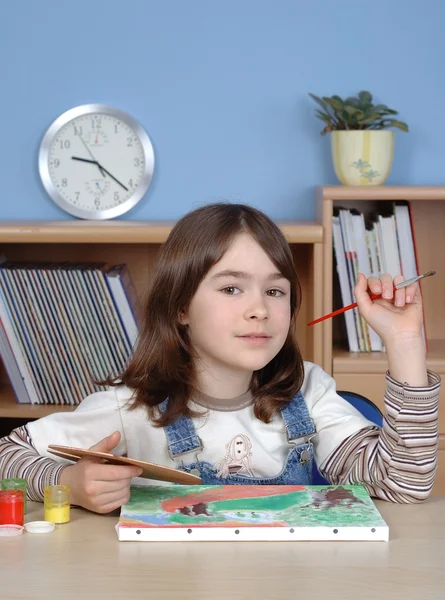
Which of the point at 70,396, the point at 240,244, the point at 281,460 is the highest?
the point at 240,244

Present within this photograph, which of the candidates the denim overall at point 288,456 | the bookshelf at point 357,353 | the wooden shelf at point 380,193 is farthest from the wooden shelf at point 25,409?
the denim overall at point 288,456

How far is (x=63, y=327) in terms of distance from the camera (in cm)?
240

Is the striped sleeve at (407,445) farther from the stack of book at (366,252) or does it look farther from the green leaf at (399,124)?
the green leaf at (399,124)

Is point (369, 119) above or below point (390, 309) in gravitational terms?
above

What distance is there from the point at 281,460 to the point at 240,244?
34 centimetres

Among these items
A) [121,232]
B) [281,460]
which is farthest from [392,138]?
[281,460]

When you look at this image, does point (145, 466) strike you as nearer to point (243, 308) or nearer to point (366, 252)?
point (243, 308)

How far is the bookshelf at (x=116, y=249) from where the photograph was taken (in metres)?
2.25

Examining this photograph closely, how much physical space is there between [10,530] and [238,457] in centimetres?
45

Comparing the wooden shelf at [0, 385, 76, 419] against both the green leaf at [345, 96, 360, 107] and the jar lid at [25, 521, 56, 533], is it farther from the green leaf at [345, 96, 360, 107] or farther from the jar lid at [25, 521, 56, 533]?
the jar lid at [25, 521, 56, 533]

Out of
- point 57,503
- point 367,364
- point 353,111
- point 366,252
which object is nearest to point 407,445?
point 57,503

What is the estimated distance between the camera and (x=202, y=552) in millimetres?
1044

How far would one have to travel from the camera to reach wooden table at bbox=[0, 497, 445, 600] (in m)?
0.94

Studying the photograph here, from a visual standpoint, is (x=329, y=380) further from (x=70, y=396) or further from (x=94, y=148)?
(x=94, y=148)
